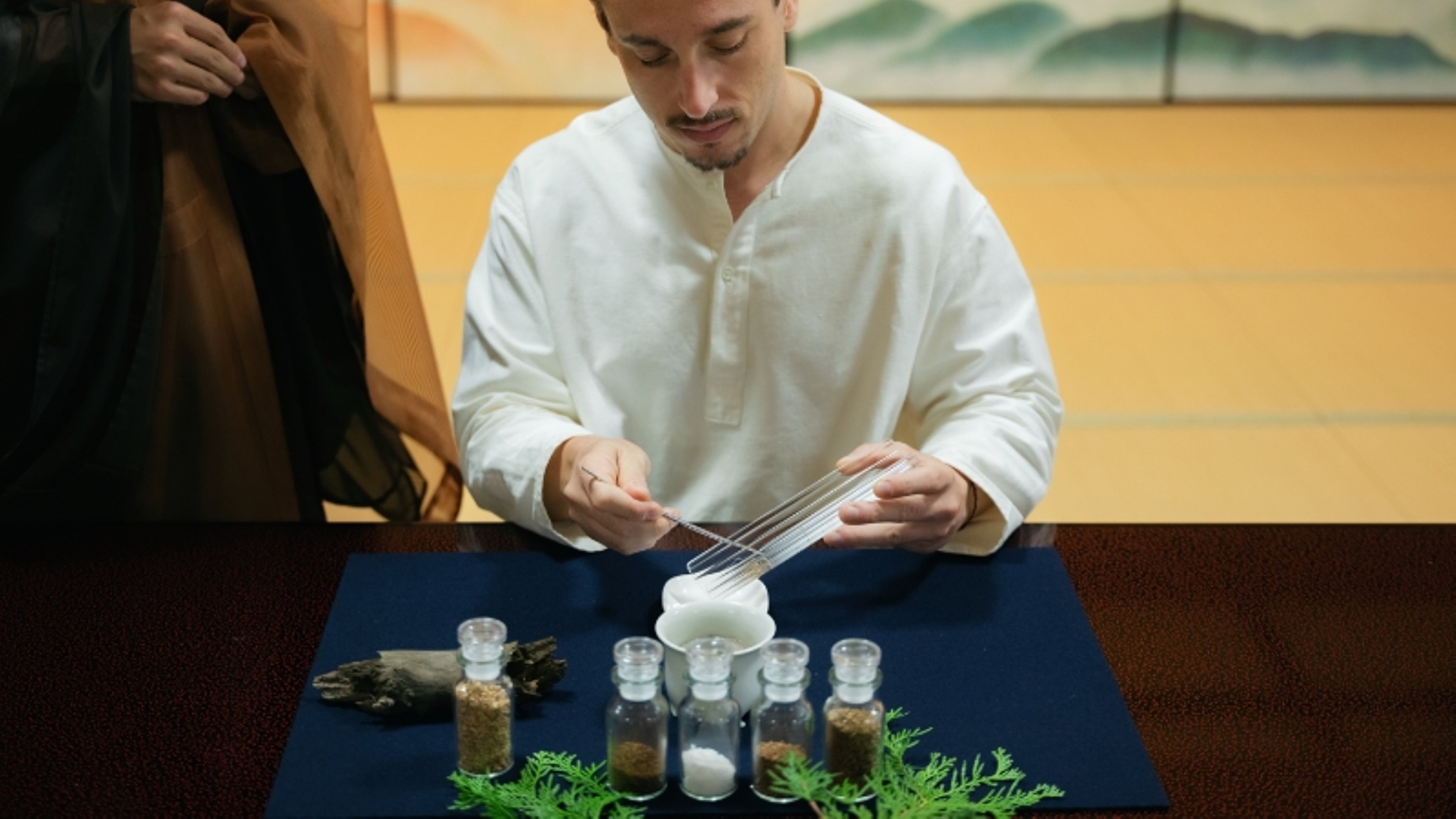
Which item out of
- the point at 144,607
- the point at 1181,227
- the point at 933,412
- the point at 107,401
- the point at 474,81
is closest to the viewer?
the point at 144,607

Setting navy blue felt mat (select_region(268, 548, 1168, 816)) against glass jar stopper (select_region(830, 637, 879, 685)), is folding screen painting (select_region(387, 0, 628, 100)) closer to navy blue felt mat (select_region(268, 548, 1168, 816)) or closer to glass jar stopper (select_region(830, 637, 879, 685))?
navy blue felt mat (select_region(268, 548, 1168, 816))

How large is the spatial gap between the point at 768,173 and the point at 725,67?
7.7 inches

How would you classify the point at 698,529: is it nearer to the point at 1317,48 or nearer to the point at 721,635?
the point at 721,635

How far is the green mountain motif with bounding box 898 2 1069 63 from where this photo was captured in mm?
4262

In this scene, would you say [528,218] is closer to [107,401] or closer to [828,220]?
[828,220]

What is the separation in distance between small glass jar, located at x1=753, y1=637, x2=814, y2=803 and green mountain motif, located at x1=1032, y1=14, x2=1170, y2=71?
360cm

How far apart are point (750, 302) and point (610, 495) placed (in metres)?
0.39

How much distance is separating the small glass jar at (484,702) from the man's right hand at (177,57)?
32.7 inches

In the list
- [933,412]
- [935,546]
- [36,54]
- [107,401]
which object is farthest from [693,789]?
[36,54]

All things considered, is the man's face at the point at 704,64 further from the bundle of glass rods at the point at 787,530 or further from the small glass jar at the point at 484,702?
the small glass jar at the point at 484,702

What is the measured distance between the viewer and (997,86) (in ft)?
14.2

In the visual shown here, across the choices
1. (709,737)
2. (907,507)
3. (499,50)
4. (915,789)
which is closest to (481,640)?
(709,737)

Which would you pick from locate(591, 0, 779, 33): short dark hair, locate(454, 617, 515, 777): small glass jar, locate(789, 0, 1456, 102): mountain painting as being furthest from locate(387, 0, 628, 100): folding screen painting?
locate(454, 617, 515, 777): small glass jar

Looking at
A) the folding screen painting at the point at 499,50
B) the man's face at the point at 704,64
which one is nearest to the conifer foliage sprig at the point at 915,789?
the man's face at the point at 704,64
